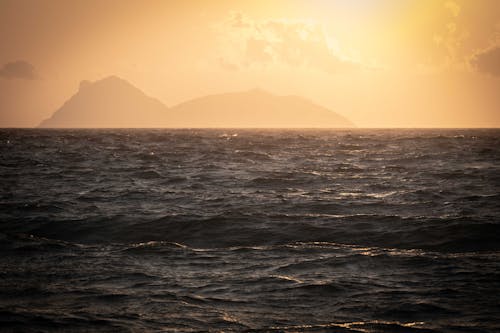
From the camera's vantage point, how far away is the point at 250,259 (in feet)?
41.8

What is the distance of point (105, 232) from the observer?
52.2ft

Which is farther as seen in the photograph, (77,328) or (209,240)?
(209,240)

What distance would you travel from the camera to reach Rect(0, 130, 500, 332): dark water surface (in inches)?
338

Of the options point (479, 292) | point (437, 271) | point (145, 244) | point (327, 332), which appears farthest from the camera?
point (145, 244)

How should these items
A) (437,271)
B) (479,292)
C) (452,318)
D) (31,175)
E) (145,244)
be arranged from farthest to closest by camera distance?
(31,175) < (145,244) < (437,271) < (479,292) < (452,318)

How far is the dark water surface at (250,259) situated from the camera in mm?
8586

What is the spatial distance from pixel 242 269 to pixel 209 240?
3505 millimetres

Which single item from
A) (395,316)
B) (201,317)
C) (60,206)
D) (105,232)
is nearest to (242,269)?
(201,317)

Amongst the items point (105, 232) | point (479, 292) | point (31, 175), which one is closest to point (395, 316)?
point (479, 292)

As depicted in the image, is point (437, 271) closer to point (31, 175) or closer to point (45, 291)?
point (45, 291)

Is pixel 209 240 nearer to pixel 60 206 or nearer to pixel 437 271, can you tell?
pixel 437 271

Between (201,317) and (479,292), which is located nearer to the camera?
(201,317)

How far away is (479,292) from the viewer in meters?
9.83

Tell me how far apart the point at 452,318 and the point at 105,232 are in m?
10.6
